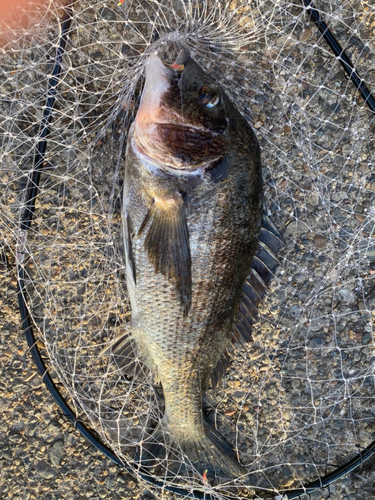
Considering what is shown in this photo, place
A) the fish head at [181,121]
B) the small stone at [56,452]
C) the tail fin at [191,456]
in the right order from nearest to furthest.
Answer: the fish head at [181,121], the tail fin at [191,456], the small stone at [56,452]

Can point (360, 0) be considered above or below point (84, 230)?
above

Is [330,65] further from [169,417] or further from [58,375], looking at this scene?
[58,375]

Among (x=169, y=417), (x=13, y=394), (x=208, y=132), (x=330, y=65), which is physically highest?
(x=330, y=65)

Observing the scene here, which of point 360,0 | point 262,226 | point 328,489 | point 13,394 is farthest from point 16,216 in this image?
point 328,489

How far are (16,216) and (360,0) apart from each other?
2.39 metres

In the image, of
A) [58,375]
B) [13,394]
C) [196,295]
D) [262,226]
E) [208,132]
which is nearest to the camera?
[208,132]

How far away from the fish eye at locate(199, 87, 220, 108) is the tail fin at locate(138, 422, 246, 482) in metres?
1.77

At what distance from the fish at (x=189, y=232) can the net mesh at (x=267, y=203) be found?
28cm

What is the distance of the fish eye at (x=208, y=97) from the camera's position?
1597 millimetres

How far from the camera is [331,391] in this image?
2.26 m

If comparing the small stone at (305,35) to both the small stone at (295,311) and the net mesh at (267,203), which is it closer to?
the net mesh at (267,203)

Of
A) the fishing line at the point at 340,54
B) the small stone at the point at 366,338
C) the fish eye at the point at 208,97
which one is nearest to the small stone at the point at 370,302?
the small stone at the point at 366,338

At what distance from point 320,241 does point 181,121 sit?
1205 mm

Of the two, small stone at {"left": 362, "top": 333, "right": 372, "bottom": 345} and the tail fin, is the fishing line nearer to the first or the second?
small stone at {"left": 362, "top": 333, "right": 372, "bottom": 345}
